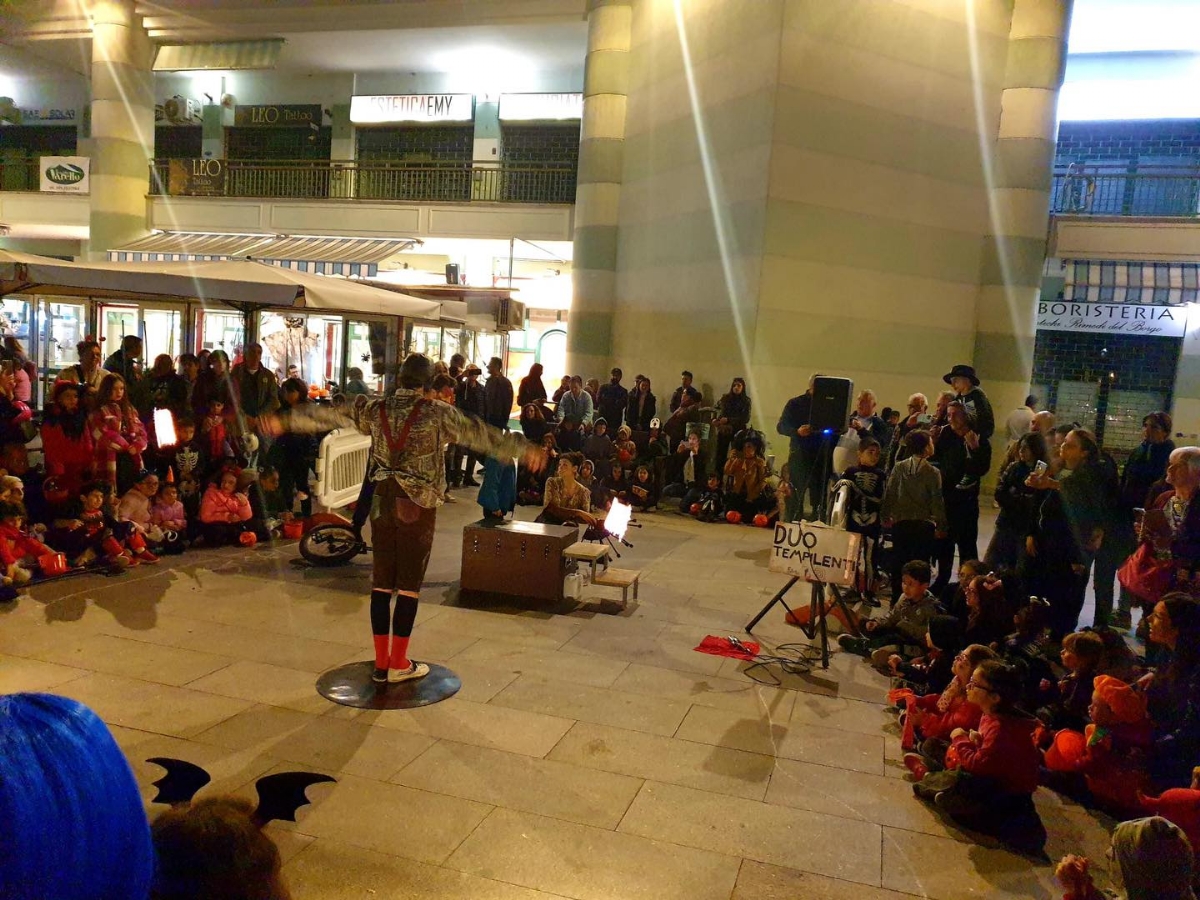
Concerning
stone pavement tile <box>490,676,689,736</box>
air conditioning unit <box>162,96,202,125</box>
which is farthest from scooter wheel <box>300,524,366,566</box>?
air conditioning unit <box>162,96,202,125</box>

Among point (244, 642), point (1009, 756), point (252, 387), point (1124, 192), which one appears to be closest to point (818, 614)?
A: point (1009, 756)

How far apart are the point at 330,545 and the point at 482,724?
3.87m

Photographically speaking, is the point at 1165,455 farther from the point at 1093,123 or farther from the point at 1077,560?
the point at 1093,123

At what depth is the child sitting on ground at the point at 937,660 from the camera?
550 cm

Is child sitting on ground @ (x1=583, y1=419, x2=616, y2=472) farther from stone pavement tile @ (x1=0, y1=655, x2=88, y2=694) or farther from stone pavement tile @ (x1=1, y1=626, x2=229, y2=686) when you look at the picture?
stone pavement tile @ (x1=0, y1=655, x2=88, y2=694)

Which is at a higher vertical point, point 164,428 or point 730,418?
point 730,418

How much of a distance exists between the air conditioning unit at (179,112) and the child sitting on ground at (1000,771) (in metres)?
25.3

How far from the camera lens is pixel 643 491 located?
12266mm

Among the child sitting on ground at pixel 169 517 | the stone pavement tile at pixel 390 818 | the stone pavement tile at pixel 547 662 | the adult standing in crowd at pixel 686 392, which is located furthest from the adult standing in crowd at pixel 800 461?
the stone pavement tile at pixel 390 818

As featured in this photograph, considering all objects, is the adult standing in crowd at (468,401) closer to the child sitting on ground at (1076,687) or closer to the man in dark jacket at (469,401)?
the man in dark jacket at (469,401)

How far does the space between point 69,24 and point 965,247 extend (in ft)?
72.3

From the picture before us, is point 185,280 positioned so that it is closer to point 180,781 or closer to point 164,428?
point 164,428

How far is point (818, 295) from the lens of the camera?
13.7 m

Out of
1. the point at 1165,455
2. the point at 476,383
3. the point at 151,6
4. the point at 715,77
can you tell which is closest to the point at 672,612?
the point at 1165,455
